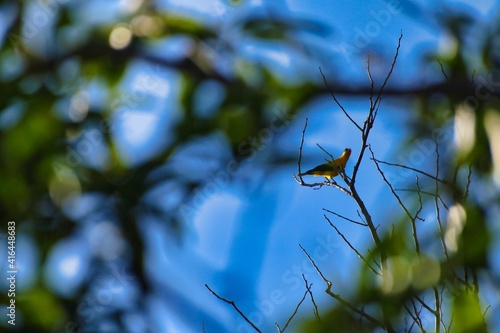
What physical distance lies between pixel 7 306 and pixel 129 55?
289 millimetres

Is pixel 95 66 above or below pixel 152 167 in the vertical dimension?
above

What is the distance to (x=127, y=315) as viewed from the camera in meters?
0.66

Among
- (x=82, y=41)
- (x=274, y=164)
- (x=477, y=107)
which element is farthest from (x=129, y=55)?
(x=477, y=107)

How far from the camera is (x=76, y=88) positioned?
0.78 m

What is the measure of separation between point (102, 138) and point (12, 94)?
0.35ft

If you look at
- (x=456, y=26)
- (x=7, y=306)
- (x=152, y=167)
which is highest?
(x=456, y=26)

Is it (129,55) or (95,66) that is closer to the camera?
(129,55)

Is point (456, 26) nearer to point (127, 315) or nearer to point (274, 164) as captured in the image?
point (274, 164)

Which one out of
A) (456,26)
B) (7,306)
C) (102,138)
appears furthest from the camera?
(456,26)

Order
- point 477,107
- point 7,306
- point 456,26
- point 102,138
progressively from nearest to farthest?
point 7,306
point 102,138
point 477,107
point 456,26

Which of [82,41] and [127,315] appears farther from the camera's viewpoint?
[82,41]

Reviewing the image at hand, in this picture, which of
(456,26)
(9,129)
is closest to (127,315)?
(9,129)

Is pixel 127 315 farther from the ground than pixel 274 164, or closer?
closer

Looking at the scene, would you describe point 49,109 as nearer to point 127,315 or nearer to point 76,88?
point 76,88
